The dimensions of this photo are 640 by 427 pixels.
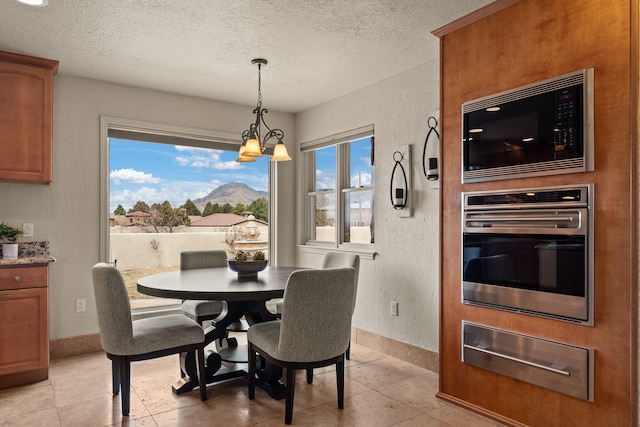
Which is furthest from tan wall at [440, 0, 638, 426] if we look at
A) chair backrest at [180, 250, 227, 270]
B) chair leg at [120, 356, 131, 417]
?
chair backrest at [180, 250, 227, 270]

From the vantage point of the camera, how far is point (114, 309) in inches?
95.0

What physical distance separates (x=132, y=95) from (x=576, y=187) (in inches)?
149

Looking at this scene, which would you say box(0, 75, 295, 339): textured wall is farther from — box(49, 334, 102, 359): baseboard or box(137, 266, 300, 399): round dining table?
box(137, 266, 300, 399): round dining table

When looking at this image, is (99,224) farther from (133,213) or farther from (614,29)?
(614,29)

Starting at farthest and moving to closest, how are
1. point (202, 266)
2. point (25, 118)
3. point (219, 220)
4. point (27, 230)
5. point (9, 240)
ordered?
point (219, 220), point (202, 266), point (27, 230), point (9, 240), point (25, 118)

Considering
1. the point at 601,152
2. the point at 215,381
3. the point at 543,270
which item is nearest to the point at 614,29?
the point at 601,152

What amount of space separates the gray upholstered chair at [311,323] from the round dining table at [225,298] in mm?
316

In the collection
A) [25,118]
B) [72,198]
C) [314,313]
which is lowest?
[314,313]

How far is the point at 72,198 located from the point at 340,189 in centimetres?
254

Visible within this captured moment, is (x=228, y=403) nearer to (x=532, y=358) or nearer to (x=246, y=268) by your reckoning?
(x=246, y=268)

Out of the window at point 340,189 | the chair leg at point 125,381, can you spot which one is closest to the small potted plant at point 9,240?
the chair leg at point 125,381

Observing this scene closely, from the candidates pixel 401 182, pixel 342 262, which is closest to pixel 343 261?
pixel 342 262

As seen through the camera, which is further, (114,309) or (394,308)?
(394,308)

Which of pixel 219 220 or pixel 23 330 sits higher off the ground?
pixel 219 220
